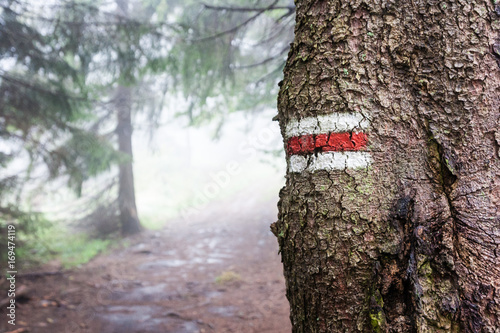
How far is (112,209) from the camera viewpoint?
1095 cm

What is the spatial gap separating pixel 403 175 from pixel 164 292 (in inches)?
229

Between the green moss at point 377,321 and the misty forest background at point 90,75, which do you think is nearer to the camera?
the green moss at point 377,321

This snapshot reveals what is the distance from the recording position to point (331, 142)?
3.59ft

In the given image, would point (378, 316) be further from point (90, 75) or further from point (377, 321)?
point (90, 75)

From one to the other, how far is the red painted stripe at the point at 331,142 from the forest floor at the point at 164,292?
153 inches

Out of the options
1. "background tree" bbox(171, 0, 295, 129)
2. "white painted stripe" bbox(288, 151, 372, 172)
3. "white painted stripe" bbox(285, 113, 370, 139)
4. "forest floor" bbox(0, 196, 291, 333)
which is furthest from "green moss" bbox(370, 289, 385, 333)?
"background tree" bbox(171, 0, 295, 129)

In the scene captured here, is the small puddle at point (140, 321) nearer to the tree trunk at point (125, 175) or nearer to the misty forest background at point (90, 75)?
the misty forest background at point (90, 75)

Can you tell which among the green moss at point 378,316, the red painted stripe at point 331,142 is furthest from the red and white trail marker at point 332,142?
the green moss at point 378,316

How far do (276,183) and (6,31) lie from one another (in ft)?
45.0

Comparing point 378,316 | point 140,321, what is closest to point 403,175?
point 378,316

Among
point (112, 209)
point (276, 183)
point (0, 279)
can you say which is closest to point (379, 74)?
point (0, 279)

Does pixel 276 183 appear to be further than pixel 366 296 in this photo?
Yes

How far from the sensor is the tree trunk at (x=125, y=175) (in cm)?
1065

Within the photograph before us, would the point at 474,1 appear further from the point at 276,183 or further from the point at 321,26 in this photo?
the point at 276,183
